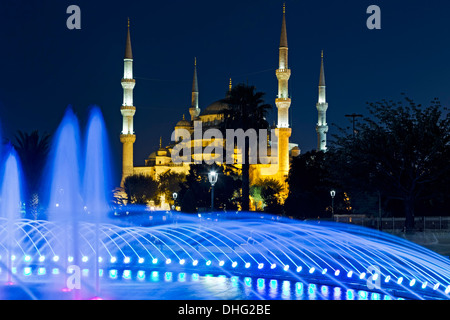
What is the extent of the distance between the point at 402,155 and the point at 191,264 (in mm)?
9599

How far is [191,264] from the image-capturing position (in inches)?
639

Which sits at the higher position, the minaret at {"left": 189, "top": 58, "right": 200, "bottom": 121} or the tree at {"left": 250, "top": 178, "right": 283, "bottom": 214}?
the minaret at {"left": 189, "top": 58, "right": 200, "bottom": 121}

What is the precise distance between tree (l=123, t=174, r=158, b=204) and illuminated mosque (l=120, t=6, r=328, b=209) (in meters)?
1.07

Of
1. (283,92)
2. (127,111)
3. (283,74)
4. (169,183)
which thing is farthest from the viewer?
(169,183)

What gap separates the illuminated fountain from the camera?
12227 millimetres

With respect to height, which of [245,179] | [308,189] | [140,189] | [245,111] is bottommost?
[308,189]

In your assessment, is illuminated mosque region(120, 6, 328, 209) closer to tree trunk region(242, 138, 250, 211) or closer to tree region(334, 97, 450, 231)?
tree trunk region(242, 138, 250, 211)

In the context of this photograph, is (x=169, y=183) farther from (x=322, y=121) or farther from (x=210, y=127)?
→ (x=322, y=121)

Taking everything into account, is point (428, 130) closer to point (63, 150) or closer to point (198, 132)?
point (63, 150)

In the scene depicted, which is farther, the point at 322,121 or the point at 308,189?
the point at 322,121

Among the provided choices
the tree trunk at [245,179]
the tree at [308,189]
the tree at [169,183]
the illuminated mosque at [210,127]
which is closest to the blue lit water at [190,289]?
the tree trunk at [245,179]

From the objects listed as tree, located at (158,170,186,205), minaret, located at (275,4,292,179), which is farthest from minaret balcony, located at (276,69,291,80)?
tree, located at (158,170,186,205)

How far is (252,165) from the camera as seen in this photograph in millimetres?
74875

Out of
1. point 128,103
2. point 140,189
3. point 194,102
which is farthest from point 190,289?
point 194,102
